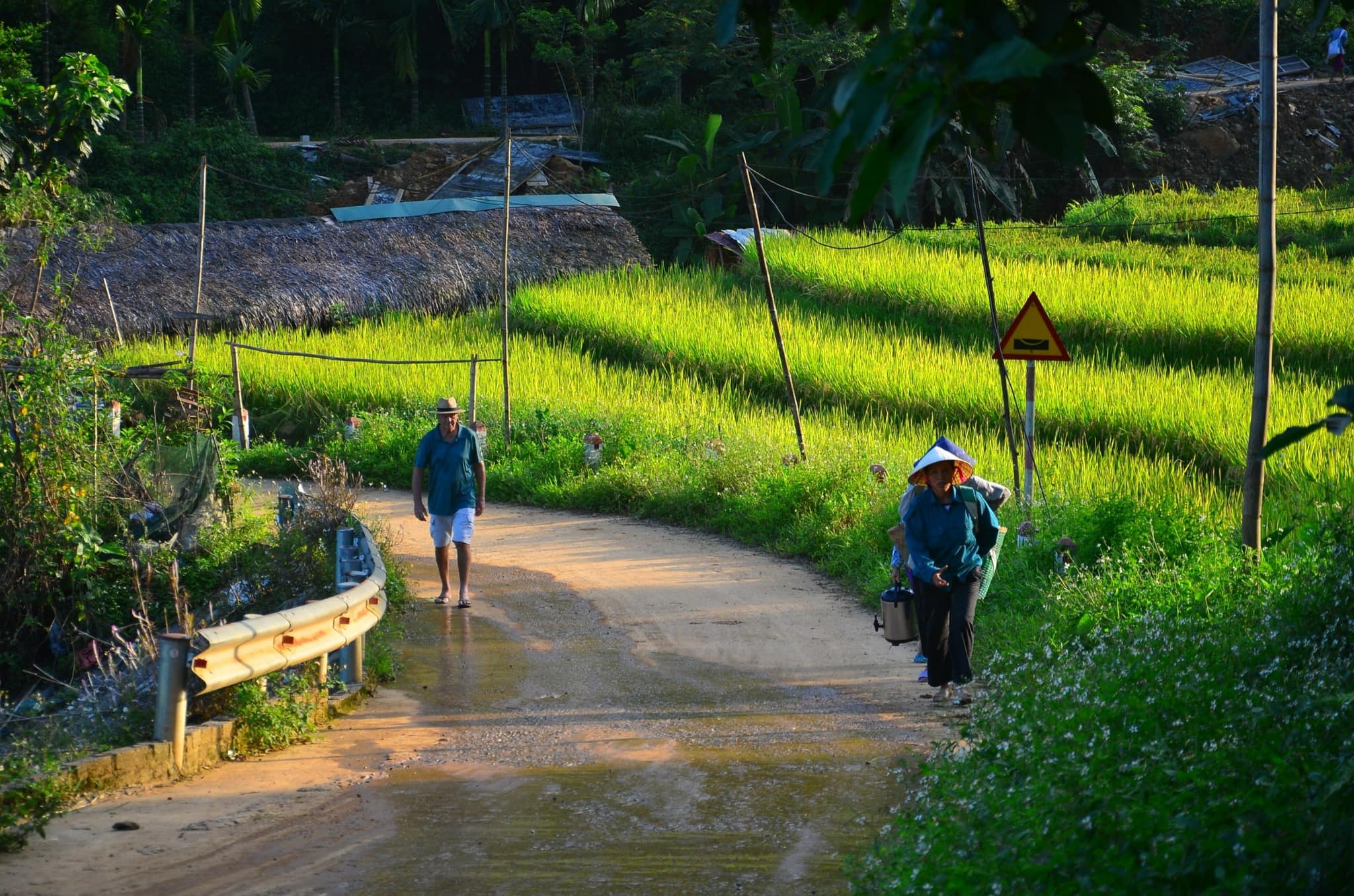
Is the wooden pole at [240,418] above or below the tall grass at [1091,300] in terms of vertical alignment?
below

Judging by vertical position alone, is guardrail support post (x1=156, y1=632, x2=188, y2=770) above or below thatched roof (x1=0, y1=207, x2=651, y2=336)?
below

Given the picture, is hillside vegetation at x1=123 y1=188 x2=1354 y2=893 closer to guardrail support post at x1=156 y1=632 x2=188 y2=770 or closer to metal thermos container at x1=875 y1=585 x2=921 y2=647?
metal thermos container at x1=875 y1=585 x2=921 y2=647

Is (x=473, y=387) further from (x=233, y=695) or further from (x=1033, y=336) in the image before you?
(x=233, y=695)

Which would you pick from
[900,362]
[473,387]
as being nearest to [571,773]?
[473,387]

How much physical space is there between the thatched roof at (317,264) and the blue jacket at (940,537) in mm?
16602

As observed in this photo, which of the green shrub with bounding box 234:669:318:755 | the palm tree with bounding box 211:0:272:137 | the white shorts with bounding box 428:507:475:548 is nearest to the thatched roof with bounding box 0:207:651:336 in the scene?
the palm tree with bounding box 211:0:272:137

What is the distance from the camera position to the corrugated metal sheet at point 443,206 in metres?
27.5

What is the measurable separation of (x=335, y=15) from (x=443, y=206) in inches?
470

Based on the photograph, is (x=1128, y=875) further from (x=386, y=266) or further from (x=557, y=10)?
(x=557, y=10)

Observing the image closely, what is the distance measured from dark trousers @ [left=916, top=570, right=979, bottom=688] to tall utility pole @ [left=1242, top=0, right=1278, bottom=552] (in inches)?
84.4

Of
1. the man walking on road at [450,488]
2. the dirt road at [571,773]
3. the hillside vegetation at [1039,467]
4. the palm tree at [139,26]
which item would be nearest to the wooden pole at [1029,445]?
the hillside vegetation at [1039,467]

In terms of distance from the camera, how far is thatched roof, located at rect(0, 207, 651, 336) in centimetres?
2253

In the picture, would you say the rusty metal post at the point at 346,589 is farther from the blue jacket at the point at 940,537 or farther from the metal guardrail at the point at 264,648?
the blue jacket at the point at 940,537

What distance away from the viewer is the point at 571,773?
241 inches
